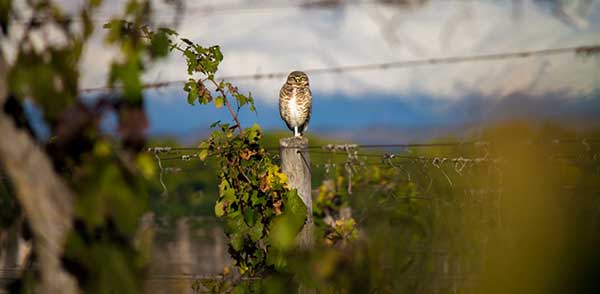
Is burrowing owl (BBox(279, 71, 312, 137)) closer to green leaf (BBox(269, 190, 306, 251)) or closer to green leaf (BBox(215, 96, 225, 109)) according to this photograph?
green leaf (BBox(215, 96, 225, 109))

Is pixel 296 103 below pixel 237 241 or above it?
above

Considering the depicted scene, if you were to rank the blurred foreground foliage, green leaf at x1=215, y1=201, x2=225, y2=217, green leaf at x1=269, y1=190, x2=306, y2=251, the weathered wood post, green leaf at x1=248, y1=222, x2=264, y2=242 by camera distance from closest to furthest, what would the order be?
the blurred foreground foliage < green leaf at x1=269, y1=190, x2=306, y2=251 < the weathered wood post < green leaf at x1=248, y1=222, x2=264, y2=242 < green leaf at x1=215, y1=201, x2=225, y2=217

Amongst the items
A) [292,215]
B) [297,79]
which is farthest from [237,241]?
[297,79]

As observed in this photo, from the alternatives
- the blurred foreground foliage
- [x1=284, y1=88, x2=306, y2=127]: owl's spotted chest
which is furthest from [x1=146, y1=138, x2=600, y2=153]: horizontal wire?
[x1=284, y1=88, x2=306, y2=127]: owl's spotted chest

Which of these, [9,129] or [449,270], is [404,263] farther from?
[449,270]

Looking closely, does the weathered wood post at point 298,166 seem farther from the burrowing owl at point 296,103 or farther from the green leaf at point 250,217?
the burrowing owl at point 296,103

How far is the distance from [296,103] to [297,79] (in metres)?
0.17

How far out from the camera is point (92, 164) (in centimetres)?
228

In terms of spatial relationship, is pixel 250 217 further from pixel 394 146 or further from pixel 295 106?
pixel 295 106

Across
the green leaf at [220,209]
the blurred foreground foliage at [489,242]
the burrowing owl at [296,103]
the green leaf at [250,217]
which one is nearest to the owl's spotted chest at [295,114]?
the burrowing owl at [296,103]

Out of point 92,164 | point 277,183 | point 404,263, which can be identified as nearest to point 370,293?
point 404,263

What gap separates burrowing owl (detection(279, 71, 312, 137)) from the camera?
6402mm

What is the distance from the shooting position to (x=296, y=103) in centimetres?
644

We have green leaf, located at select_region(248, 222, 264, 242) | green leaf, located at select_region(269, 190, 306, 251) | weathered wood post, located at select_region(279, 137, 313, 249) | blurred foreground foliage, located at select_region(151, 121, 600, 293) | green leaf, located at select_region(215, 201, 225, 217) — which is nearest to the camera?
blurred foreground foliage, located at select_region(151, 121, 600, 293)
